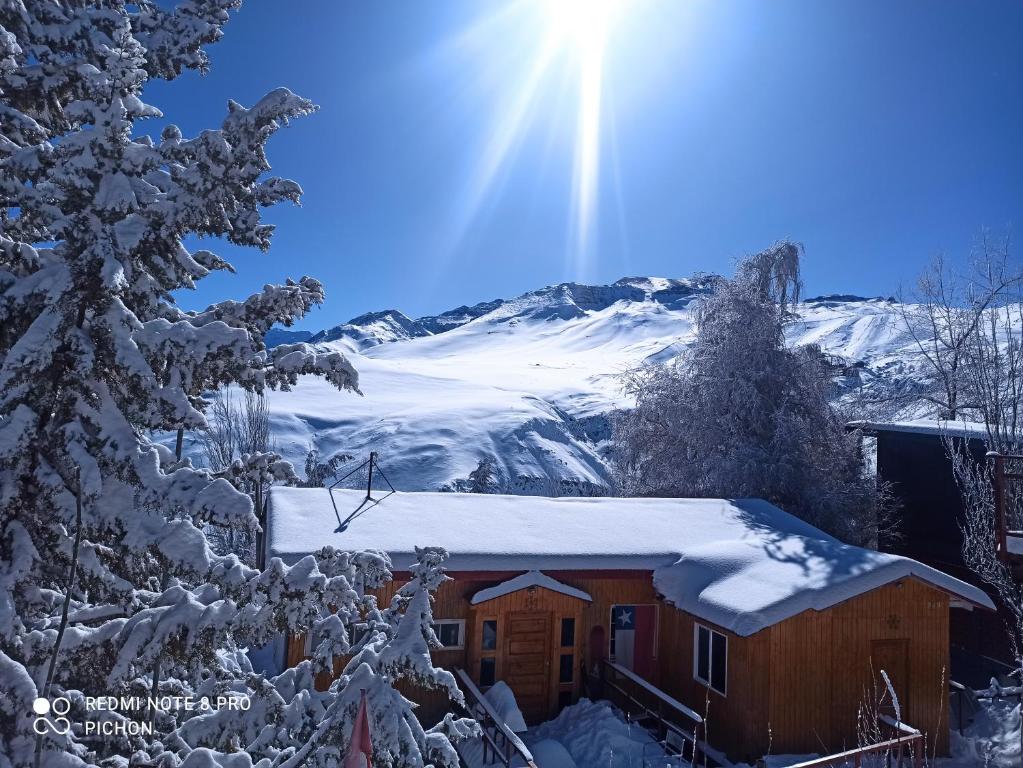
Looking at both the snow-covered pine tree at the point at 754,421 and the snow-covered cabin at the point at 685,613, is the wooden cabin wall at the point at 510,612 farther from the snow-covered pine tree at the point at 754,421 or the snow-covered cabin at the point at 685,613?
the snow-covered pine tree at the point at 754,421

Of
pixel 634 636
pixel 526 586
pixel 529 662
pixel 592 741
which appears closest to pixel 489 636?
pixel 529 662

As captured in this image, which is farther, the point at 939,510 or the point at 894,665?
the point at 939,510

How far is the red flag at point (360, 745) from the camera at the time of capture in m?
3.67

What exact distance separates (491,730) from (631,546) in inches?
177

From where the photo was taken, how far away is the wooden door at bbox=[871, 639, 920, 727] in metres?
11.6

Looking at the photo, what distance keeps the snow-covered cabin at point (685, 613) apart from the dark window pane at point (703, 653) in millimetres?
34

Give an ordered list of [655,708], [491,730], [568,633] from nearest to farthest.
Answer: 1. [491,730]
2. [655,708]
3. [568,633]

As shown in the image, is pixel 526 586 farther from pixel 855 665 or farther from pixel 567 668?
pixel 855 665

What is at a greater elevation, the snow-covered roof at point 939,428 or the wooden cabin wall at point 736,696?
the snow-covered roof at point 939,428

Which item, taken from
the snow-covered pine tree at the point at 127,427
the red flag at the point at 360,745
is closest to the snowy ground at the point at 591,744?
the snow-covered pine tree at the point at 127,427

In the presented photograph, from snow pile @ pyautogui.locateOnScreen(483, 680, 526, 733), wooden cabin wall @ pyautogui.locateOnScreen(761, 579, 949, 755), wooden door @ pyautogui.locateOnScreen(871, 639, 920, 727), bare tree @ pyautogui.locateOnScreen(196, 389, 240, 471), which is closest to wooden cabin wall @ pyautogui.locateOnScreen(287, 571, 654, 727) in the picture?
snow pile @ pyautogui.locateOnScreen(483, 680, 526, 733)

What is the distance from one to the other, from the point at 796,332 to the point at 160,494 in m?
133

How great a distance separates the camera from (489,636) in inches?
483

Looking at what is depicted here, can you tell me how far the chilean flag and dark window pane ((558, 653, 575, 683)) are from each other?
3.33 ft
